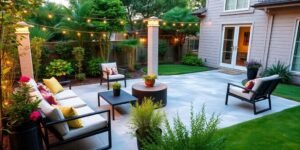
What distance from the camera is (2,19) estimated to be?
2.27 m

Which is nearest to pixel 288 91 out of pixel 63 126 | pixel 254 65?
pixel 254 65

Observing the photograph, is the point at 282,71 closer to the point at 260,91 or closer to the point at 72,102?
the point at 260,91

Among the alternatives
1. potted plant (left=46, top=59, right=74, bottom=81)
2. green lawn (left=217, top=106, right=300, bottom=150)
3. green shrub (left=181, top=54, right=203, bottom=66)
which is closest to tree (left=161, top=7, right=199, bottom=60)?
green shrub (left=181, top=54, right=203, bottom=66)

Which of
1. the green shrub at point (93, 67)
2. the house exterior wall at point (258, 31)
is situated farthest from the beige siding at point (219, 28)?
the green shrub at point (93, 67)

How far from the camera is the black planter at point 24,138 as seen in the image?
250 centimetres

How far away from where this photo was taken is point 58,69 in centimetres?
717

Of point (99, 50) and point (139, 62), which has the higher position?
point (99, 50)

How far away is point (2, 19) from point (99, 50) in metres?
6.49

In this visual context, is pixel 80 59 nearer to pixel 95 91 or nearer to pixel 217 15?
pixel 95 91

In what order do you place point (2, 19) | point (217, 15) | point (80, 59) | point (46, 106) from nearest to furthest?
point (2, 19) < point (46, 106) < point (80, 59) < point (217, 15)

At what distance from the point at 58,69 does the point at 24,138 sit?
16.5 feet

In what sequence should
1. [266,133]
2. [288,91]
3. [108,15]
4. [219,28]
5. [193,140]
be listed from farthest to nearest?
[219,28], [108,15], [288,91], [266,133], [193,140]

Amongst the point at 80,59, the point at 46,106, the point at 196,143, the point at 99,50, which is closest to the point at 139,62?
the point at 99,50

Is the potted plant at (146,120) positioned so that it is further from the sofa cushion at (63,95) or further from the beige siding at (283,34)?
the beige siding at (283,34)
